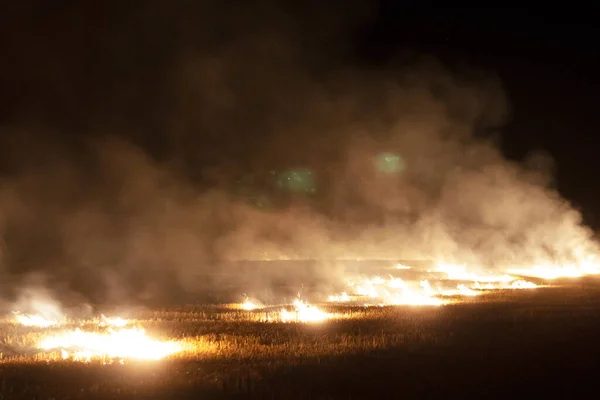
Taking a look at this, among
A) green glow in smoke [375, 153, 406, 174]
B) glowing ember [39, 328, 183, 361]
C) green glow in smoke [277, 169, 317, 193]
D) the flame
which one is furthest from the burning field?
green glow in smoke [277, 169, 317, 193]

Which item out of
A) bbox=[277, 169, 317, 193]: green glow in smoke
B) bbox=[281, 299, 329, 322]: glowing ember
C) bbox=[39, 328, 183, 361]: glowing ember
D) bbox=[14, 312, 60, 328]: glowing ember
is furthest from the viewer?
bbox=[277, 169, 317, 193]: green glow in smoke

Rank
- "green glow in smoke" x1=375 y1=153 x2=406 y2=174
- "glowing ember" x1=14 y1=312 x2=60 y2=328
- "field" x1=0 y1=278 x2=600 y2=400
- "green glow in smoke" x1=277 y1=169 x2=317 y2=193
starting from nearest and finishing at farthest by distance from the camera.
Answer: "field" x1=0 y1=278 x2=600 y2=400, "glowing ember" x1=14 y1=312 x2=60 y2=328, "green glow in smoke" x1=375 y1=153 x2=406 y2=174, "green glow in smoke" x1=277 y1=169 x2=317 y2=193

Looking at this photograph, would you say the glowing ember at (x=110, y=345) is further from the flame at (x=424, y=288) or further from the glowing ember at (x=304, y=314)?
the flame at (x=424, y=288)

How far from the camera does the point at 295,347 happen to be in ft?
54.9

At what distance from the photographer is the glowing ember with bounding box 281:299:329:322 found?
2217 centimetres

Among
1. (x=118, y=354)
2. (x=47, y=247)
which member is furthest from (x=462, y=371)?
(x=47, y=247)

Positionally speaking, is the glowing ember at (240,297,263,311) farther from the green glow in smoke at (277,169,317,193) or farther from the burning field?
the green glow in smoke at (277,169,317,193)

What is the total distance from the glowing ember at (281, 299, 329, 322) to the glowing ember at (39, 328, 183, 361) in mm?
5267

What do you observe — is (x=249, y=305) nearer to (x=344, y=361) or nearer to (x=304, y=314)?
(x=304, y=314)

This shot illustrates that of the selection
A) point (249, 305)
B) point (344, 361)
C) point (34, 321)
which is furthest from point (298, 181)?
point (344, 361)

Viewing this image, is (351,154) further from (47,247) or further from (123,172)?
(47,247)

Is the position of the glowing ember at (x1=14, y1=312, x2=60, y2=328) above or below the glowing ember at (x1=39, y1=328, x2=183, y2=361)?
above

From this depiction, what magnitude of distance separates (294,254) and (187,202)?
39.1 feet

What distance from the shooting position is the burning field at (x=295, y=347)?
41.7 feet
